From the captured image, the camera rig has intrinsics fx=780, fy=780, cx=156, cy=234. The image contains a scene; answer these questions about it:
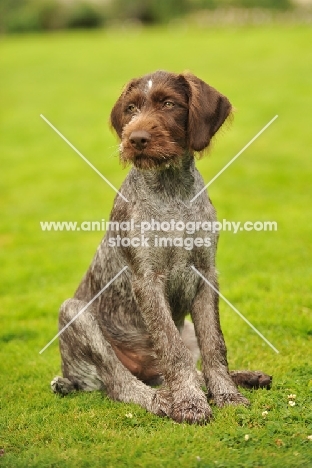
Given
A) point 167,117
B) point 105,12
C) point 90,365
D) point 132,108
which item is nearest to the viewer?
point 167,117

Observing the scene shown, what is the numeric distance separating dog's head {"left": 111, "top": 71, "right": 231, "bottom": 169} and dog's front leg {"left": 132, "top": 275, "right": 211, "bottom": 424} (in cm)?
103

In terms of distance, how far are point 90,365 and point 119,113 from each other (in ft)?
7.24

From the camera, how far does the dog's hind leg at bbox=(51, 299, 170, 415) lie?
21.6ft

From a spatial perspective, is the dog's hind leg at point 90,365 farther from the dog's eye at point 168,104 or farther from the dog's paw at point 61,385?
the dog's eye at point 168,104

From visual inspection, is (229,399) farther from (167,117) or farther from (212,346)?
(167,117)

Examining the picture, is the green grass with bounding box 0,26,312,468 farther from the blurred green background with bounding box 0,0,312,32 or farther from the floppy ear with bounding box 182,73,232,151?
the blurred green background with bounding box 0,0,312,32

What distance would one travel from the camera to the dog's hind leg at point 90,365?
6570 mm

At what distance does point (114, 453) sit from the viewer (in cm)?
555

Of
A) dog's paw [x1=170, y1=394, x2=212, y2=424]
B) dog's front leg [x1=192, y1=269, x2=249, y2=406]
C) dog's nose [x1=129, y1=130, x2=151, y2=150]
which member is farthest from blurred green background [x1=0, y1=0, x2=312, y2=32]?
dog's paw [x1=170, y1=394, x2=212, y2=424]

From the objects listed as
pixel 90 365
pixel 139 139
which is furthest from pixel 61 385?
pixel 139 139

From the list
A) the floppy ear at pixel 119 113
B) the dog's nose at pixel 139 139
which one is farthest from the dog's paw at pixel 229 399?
the floppy ear at pixel 119 113

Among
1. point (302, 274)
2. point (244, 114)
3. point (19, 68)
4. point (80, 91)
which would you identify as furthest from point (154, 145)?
point (19, 68)

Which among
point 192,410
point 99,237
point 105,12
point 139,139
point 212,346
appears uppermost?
point 139,139

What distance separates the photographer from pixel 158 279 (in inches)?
252
